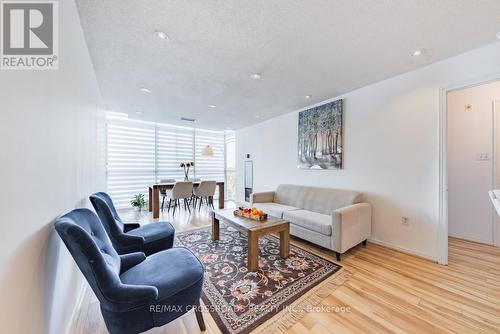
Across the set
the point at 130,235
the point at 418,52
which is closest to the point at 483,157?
the point at 418,52

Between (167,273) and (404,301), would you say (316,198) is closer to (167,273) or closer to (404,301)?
(404,301)

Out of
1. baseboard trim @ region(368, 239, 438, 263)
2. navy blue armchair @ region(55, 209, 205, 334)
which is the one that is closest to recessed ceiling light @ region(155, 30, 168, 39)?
navy blue armchair @ region(55, 209, 205, 334)

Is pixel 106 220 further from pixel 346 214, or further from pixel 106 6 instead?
pixel 346 214

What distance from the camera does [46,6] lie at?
1.14m

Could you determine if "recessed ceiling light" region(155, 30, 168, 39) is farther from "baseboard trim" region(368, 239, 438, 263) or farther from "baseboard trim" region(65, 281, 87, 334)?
"baseboard trim" region(368, 239, 438, 263)

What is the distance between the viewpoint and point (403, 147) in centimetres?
272

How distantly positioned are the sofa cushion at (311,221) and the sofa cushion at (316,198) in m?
0.43

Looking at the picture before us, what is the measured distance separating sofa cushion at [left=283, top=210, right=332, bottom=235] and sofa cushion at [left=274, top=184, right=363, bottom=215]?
0.43 m

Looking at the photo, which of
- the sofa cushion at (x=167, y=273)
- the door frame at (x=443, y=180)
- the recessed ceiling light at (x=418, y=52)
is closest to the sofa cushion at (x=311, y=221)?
the door frame at (x=443, y=180)

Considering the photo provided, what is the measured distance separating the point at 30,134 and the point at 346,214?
2.91m

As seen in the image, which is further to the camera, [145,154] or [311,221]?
[145,154]

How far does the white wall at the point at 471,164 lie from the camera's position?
289 cm

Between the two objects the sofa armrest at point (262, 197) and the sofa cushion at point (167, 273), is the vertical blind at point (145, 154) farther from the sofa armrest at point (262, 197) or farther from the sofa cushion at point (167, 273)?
the sofa cushion at point (167, 273)

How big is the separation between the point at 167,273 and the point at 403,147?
10.8 ft
